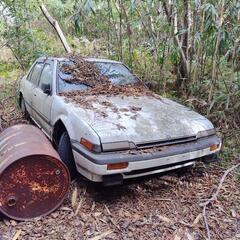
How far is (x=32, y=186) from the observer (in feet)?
11.1

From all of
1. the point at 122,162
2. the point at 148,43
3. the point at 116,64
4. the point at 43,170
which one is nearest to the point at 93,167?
the point at 122,162

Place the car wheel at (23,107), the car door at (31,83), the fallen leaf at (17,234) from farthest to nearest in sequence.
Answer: the car wheel at (23,107)
the car door at (31,83)
the fallen leaf at (17,234)

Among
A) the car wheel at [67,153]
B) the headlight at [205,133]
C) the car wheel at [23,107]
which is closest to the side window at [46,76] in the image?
the car wheel at [67,153]

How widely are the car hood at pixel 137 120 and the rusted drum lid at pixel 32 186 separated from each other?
60 cm

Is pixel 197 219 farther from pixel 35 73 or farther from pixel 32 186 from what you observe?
pixel 35 73

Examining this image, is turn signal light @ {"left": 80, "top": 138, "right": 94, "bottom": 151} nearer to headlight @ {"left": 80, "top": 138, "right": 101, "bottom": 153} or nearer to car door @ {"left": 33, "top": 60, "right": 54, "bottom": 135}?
headlight @ {"left": 80, "top": 138, "right": 101, "bottom": 153}

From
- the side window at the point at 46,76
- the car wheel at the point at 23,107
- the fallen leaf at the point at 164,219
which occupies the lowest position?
the car wheel at the point at 23,107

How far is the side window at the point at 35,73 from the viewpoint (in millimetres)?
5929

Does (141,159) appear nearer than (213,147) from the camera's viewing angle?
Yes

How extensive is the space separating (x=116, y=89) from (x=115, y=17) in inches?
171

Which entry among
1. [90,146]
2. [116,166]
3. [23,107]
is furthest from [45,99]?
[23,107]

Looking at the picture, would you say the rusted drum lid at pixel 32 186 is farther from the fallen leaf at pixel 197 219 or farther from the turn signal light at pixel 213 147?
the turn signal light at pixel 213 147

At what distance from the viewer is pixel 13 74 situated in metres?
11.6

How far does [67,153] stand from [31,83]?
8.39 ft
